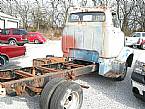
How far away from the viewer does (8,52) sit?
9.55 m

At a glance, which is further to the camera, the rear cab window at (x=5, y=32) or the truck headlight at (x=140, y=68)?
the rear cab window at (x=5, y=32)

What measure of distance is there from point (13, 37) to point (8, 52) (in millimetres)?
12576

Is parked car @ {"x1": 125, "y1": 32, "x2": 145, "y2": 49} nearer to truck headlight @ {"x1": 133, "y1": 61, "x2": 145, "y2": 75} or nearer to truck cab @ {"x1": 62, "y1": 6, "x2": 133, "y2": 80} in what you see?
truck cab @ {"x1": 62, "y1": 6, "x2": 133, "y2": 80}

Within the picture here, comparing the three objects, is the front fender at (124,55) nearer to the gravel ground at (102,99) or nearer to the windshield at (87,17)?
the gravel ground at (102,99)

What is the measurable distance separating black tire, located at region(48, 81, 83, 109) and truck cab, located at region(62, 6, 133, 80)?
2.02 m

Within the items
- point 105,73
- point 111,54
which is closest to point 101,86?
point 105,73

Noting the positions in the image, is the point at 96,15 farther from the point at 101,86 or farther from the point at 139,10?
the point at 139,10

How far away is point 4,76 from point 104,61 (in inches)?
113

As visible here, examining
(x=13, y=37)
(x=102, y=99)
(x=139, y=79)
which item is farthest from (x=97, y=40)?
(x=13, y=37)

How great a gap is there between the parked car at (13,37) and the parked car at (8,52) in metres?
11.1

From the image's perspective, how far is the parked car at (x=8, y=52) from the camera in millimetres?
9191

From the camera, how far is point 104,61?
6.85 m

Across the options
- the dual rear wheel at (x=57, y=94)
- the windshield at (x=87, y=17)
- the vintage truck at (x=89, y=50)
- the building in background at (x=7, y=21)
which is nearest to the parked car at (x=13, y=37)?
the building in background at (x=7, y=21)

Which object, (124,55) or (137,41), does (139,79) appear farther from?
(137,41)
